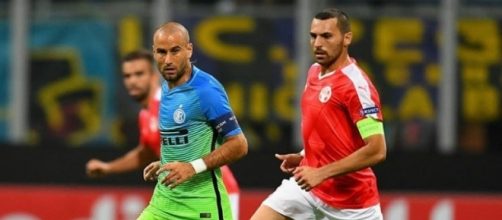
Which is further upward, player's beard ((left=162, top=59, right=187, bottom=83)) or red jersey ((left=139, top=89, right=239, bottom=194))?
player's beard ((left=162, top=59, right=187, bottom=83))

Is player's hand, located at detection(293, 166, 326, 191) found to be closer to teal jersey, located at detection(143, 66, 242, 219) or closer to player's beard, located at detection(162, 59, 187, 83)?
teal jersey, located at detection(143, 66, 242, 219)

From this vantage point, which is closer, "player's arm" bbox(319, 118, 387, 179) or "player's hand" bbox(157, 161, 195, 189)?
"player's hand" bbox(157, 161, 195, 189)

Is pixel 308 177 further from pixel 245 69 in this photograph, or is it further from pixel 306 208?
pixel 245 69

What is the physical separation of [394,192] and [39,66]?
153 inches

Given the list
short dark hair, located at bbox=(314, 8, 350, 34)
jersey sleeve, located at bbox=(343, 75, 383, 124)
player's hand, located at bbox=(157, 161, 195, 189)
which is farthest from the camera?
short dark hair, located at bbox=(314, 8, 350, 34)

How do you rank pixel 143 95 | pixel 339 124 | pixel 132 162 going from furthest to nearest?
1. pixel 143 95
2. pixel 132 162
3. pixel 339 124

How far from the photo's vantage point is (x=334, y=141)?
8852 mm

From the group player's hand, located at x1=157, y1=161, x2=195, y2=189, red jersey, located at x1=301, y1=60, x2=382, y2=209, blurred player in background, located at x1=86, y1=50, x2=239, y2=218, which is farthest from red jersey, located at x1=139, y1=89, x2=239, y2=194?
player's hand, located at x1=157, y1=161, x2=195, y2=189

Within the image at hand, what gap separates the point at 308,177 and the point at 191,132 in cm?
68

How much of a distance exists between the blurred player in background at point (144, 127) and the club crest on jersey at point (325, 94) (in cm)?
130

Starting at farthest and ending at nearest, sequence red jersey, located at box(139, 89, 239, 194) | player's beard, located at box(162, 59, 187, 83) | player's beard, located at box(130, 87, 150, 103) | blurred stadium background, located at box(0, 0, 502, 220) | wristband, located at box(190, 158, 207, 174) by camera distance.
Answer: blurred stadium background, located at box(0, 0, 502, 220) → player's beard, located at box(130, 87, 150, 103) → red jersey, located at box(139, 89, 239, 194) → player's beard, located at box(162, 59, 187, 83) → wristband, located at box(190, 158, 207, 174)

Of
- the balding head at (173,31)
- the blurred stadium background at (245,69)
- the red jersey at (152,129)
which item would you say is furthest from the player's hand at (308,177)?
the blurred stadium background at (245,69)

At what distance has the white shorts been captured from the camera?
9062 mm

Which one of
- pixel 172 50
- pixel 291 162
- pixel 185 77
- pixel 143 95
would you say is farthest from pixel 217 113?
pixel 143 95
